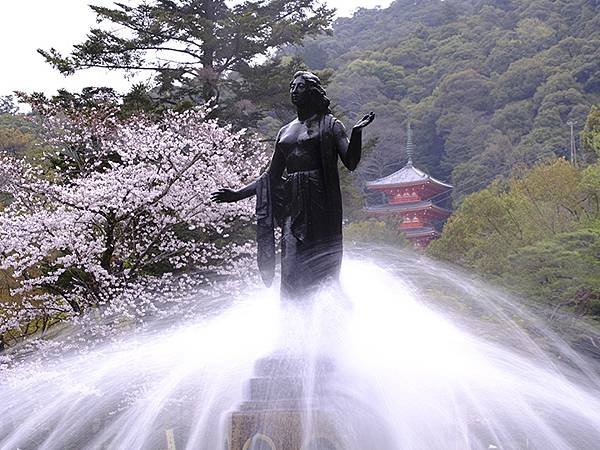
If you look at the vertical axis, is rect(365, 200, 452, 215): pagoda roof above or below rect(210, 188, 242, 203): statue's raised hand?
below

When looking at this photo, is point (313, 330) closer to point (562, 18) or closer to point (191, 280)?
point (191, 280)

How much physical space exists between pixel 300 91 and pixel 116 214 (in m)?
8.38

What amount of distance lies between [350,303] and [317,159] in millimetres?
1093

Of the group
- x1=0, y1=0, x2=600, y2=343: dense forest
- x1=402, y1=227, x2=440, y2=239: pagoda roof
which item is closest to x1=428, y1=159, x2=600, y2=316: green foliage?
x1=0, y1=0, x2=600, y2=343: dense forest

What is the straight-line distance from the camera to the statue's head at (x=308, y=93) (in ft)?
18.8

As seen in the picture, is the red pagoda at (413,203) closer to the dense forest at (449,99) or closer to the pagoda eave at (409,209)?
the pagoda eave at (409,209)

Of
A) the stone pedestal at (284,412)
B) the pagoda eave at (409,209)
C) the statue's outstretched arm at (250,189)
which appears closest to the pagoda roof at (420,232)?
the pagoda eave at (409,209)

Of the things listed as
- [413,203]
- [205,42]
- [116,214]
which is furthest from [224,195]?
[413,203]

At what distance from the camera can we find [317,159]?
5.65 metres

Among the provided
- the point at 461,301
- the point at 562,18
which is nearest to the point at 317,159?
the point at 461,301

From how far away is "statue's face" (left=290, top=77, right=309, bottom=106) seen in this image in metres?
5.72

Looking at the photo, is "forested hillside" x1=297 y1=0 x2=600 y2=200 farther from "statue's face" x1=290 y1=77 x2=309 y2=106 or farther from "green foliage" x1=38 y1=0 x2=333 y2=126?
"statue's face" x1=290 y1=77 x2=309 y2=106

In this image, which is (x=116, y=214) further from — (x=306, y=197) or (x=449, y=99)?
(x=449, y=99)

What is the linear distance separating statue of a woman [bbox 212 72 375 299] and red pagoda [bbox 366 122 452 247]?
116 ft
